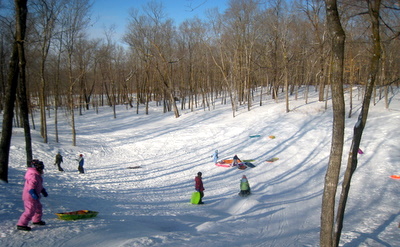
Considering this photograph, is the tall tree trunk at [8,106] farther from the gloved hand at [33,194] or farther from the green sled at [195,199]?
the green sled at [195,199]

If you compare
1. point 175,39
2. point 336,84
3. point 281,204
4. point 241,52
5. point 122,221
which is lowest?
point 281,204

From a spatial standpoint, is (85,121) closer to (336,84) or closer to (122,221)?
(122,221)

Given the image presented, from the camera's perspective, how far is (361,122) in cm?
634

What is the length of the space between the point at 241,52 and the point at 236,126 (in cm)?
1029

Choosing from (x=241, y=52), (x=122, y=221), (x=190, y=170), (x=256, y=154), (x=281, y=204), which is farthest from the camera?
(x=241, y=52)

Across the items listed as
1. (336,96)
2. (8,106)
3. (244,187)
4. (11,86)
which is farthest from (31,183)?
(244,187)

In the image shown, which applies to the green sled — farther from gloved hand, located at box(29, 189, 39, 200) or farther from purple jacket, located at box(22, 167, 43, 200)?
gloved hand, located at box(29, 189, 39, 200)

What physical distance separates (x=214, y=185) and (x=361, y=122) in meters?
8.81

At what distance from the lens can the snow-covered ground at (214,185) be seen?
7.20m

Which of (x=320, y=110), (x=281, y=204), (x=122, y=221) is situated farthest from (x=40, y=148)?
(x=320, y=110)

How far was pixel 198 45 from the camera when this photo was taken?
123ft

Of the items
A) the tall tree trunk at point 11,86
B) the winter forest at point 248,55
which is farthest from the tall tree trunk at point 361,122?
the tall tree trunk at point 11,86

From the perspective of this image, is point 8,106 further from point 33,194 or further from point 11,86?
point 33,194

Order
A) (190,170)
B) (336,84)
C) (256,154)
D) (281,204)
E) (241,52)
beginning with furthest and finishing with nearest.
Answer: (241,52) < (256,154) < (190,170) < (281,204) < (336,84)
